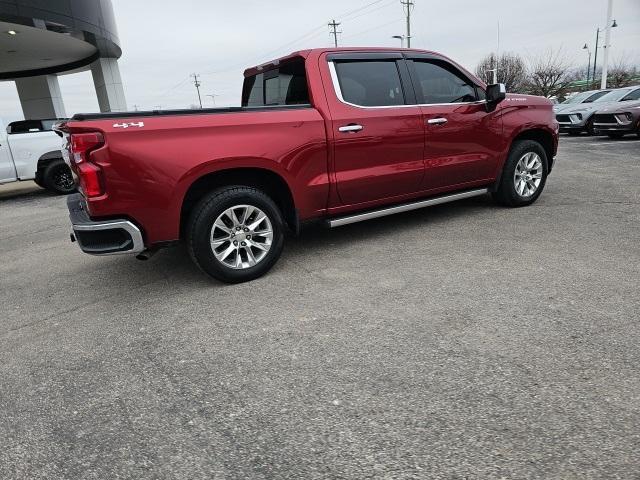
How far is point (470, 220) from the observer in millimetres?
5645

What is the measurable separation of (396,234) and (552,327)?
7.89ft

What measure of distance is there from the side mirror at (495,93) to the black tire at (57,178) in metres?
8.32

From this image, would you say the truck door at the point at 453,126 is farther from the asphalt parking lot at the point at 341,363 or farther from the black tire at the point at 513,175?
the asphalt parking lot at the point at 341,363

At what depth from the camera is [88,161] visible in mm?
3480

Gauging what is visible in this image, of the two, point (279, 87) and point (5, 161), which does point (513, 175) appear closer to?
point (279, 87)

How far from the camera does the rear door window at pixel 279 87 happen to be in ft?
14.9

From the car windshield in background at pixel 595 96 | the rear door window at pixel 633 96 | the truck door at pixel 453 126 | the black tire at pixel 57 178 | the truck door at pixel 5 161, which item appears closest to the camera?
the truck door at pixel 453 126

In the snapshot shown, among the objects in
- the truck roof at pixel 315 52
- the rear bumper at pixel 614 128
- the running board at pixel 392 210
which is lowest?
the rear bumper at pixel 614 128

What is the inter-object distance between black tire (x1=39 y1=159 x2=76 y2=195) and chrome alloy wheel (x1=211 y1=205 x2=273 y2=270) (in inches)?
291

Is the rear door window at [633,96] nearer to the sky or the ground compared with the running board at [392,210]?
nearer to the sky

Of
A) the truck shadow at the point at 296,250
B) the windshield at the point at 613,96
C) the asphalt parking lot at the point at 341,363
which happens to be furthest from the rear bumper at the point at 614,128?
the asphalt parking lot at the point at 341,363

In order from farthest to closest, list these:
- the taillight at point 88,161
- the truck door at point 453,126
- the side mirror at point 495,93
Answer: the side mirror at point 495,93 < the truck door at point 453,126 < the taillight at point 88,161

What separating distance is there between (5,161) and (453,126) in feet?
28.7

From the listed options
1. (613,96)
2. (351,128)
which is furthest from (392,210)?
(613,96)
